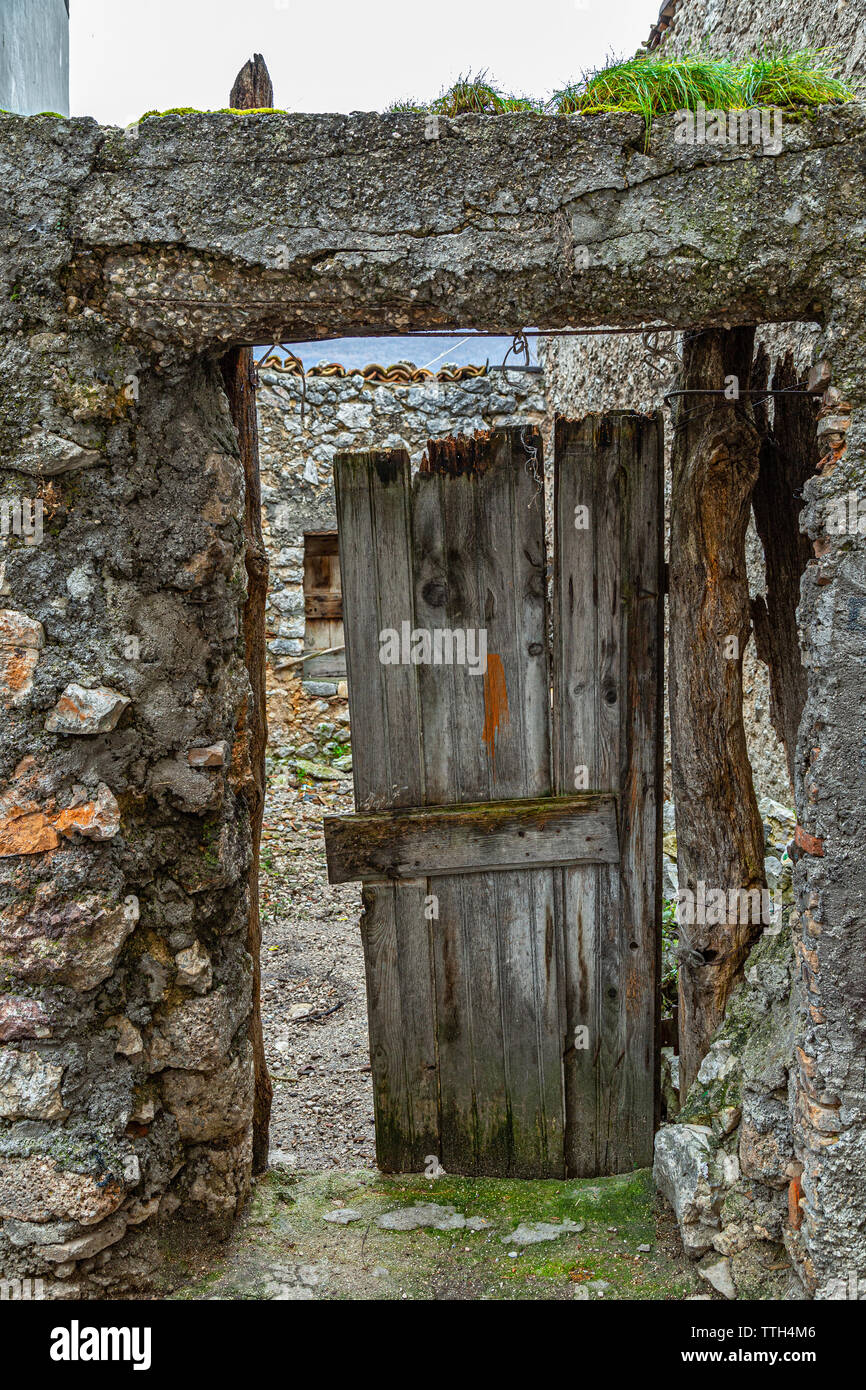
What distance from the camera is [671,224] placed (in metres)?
2.01

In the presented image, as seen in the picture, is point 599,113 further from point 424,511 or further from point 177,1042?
point 177,1042

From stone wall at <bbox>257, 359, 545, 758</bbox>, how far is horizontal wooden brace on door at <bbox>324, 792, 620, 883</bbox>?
16.7 feet

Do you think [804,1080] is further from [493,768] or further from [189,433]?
[189,433]

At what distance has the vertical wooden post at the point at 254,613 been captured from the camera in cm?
261

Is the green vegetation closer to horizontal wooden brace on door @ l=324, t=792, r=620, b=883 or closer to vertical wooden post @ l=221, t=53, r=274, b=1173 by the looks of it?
vertical wooden post @ l=221, t=53, r=274, b=1173

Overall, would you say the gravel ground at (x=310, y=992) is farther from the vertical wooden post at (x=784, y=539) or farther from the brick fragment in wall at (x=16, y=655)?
the vertical wooden post at (x=784, y=539)

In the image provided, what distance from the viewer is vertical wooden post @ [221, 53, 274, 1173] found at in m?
2.61

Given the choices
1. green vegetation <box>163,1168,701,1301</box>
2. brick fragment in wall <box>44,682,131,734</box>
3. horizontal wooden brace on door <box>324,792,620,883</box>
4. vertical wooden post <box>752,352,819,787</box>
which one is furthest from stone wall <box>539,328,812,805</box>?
brick fragment in wall <box>44,682,131,734</box>

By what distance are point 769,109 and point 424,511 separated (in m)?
1.24

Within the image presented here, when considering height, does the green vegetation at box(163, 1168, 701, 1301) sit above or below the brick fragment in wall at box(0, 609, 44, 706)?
below

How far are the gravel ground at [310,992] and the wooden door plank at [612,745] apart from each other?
100 centimetres

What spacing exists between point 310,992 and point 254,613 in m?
2.90

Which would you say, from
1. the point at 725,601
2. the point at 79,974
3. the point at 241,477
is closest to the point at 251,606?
the point at 241,477

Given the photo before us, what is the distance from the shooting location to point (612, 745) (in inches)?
107
